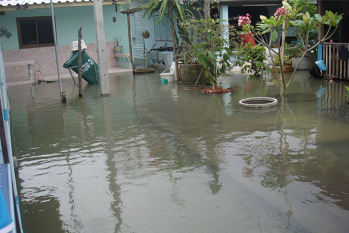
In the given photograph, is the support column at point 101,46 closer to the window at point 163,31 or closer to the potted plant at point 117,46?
the potted plant at point 117,46

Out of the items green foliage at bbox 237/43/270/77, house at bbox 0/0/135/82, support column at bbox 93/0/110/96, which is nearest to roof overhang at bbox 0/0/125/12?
house at bbox 0/0/135/82

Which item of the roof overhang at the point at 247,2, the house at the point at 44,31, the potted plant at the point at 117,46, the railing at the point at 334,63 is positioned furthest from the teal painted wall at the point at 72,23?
the railing at the point at 334,63

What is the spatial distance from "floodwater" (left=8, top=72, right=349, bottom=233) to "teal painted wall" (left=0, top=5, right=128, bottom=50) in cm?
760

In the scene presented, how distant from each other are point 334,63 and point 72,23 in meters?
10.4

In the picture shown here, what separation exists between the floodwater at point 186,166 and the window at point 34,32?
7.66 metres

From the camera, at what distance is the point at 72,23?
17641 mm

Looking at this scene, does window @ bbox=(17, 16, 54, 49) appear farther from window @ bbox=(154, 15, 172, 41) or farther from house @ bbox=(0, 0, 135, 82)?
window @ bbox=(154, 15, 172, 41)

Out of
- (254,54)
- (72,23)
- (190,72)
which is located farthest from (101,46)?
(72,23)

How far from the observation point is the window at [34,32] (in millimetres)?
16953

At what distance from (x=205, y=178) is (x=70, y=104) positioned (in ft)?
20.6

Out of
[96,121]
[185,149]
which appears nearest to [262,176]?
[185,149]

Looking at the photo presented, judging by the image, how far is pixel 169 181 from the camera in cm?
523

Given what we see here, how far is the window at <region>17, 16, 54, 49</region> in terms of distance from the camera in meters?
17.0

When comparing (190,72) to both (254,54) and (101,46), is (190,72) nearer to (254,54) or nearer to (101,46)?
(254,54)
